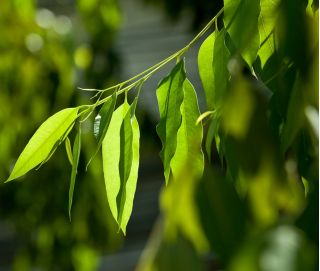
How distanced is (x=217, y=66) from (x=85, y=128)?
183cm

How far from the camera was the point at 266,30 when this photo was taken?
0.72 metres

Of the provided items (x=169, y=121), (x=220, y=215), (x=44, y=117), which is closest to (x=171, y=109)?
(x=169, y=121)

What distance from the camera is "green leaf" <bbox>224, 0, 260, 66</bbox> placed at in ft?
2.23

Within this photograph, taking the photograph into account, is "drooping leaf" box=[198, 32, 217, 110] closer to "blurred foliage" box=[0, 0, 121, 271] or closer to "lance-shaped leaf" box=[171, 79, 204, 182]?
"lance-shaped leaf" box=[171, 79, 204, 182]

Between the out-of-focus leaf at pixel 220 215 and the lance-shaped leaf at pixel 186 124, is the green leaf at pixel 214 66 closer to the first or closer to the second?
the lance-shaped leaf at pixel 186 124

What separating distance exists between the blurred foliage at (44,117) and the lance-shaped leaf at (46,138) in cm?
178

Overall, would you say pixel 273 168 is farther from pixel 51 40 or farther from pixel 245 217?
pixel 51 40

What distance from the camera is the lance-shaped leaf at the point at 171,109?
0.75m

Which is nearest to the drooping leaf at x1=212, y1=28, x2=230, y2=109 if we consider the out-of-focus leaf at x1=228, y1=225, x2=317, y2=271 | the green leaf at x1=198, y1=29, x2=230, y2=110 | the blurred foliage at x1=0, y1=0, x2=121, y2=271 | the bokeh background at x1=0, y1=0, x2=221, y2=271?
the green leaf at x1=198, y1=29, x2=230, y2=110

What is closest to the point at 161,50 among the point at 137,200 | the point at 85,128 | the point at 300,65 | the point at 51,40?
the point at 137,200

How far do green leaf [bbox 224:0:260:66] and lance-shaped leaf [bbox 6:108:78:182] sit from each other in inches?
6.0

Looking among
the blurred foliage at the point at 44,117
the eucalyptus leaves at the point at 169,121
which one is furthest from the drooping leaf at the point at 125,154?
the blurred foliage at the point at 44,117

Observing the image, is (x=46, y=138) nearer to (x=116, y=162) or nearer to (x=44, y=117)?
(x=116, y=162)

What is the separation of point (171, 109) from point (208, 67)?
5 centimetres
